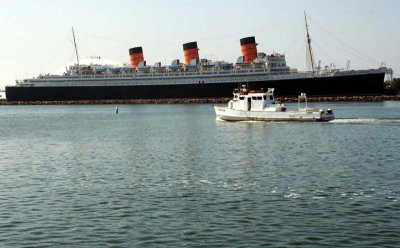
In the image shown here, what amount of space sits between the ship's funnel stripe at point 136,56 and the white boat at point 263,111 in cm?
9147

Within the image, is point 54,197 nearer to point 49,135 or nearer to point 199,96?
point 49,135

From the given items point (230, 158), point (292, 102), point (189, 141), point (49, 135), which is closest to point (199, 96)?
point (292, 102)

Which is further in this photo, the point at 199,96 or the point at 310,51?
the point at 199,96

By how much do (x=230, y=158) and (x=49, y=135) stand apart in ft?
89.8

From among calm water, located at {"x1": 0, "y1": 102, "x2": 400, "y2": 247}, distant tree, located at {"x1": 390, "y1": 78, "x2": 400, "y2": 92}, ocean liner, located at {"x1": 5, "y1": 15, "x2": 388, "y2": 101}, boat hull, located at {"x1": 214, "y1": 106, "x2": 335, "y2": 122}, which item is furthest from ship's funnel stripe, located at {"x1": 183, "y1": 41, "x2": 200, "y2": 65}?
calm water, located at {"x1": 0, "y1": 102, "x2": 400, "y2": 247}

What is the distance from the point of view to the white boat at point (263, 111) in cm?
6206

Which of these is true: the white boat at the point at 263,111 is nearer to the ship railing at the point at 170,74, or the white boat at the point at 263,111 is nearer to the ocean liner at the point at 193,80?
the ocean liner at the point at 193,80

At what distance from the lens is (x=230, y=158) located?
33.4 meters

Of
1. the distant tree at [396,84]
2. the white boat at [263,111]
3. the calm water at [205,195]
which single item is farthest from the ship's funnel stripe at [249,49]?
the calm water at [205,195]

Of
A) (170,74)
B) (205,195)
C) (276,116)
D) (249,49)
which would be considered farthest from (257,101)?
(170,74)

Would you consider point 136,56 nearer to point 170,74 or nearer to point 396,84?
point 170,74

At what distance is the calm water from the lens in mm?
16547

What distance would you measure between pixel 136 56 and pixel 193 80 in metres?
18.7

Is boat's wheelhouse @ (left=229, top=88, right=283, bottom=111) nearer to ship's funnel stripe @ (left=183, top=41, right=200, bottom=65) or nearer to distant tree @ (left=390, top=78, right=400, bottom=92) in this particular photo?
ship's funnel stripe @ (left=183, top=41, right=200, bottom=65)
